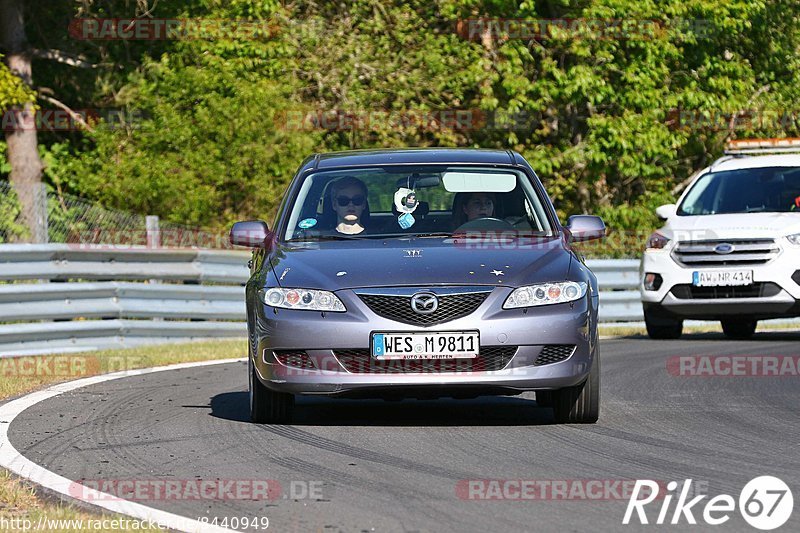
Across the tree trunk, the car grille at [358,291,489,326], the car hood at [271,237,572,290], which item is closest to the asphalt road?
the car grille at [358,291,489,326]

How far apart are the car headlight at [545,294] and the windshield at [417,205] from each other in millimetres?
859

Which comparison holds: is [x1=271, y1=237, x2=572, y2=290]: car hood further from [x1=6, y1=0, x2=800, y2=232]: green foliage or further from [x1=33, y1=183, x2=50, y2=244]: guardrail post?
[x1=6, y1=0, x2=800, y2=232]: green foliage

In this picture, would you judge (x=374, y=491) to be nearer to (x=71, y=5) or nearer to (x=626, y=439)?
(x=626, y=439)

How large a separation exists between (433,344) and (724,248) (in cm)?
802

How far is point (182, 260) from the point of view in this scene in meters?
18.1

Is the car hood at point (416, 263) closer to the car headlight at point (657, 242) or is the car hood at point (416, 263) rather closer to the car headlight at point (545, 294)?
the car headlight at point (545, 294)

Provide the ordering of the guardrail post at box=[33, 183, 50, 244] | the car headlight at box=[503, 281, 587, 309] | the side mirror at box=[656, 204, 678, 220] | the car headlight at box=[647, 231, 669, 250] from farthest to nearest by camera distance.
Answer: the guardrail post at box=[33, 183, 50, 244], the side mirror at box=[656, 204, 678, 220], the car headlight at box=[647, 231, 669, 250], the car headlight at box=[503, 281, 587, 309]

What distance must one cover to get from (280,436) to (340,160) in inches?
95.1

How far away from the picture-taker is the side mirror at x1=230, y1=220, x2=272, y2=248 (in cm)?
949

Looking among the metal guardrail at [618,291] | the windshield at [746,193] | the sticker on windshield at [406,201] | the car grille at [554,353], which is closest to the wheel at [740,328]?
the windshield at [746,193]

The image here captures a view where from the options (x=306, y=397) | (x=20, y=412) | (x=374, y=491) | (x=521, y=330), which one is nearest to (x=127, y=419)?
(x=20, y=412)

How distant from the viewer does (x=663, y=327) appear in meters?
17.0

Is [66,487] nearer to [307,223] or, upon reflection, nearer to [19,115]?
[307,223]

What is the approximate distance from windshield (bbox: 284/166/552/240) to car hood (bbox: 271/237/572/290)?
0.29 meters
